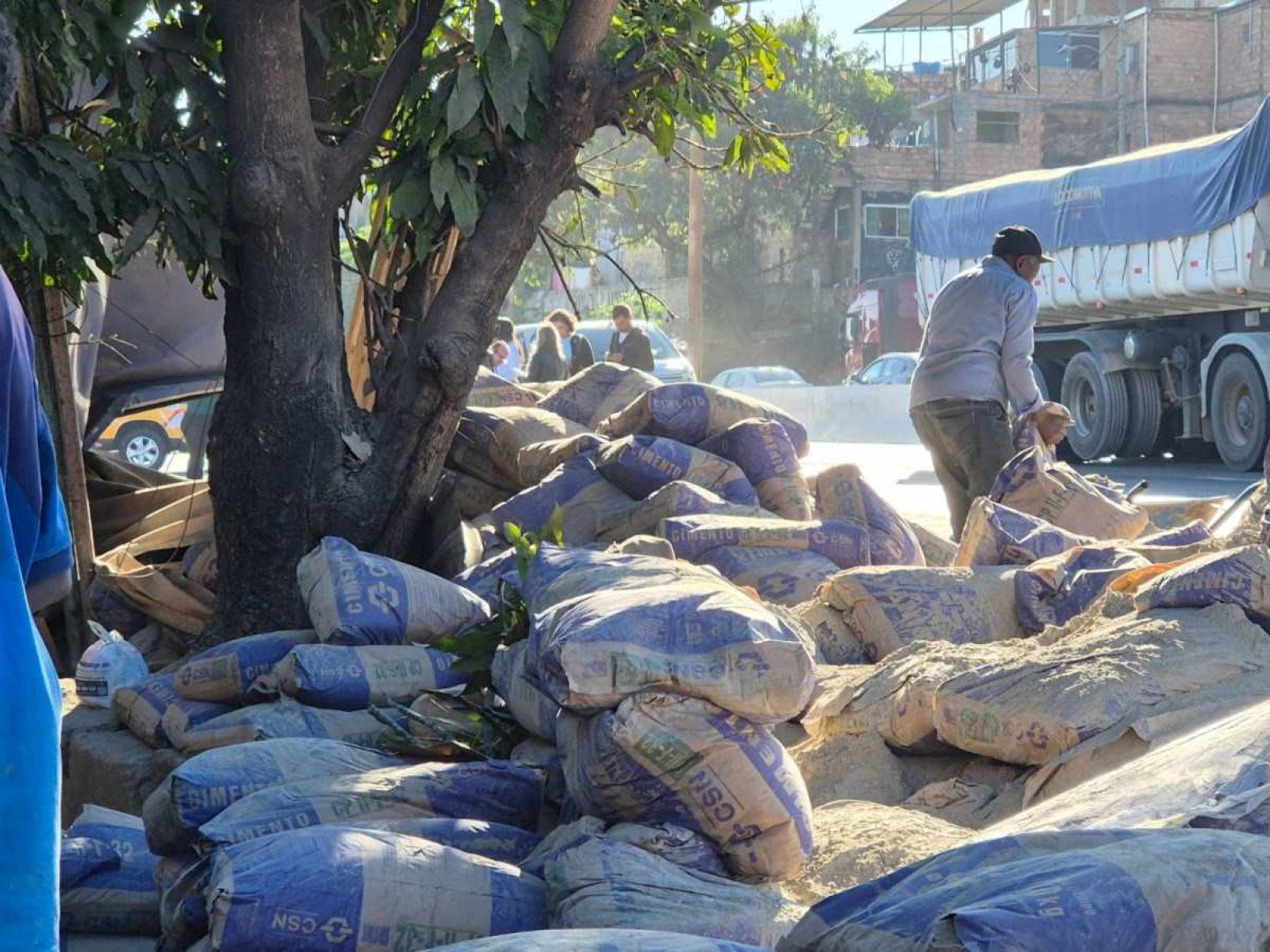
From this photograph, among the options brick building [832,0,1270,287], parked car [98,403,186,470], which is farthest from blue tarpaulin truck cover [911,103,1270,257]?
brick building [832,0,1270,287]

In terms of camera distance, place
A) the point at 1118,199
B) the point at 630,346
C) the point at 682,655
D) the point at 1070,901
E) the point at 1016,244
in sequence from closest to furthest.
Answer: the point at 1070,901 < the point at 682,655 < the point at 1016,244 < the point at 630,346 < the point at 1118,199

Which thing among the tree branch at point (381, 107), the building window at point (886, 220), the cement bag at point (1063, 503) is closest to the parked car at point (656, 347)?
the cement bag at point (1063, 503)

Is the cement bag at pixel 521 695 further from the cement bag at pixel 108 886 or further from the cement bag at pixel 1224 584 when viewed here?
the cement bag at pixel 1224 584

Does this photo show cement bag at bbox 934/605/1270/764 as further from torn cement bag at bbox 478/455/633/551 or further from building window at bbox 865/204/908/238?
building window at bbox 865/204/908/238

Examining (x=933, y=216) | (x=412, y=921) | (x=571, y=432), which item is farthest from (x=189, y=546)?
(x=933, y=216)

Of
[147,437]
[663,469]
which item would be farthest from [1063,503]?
[147,437]

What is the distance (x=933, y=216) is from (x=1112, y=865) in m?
18.9

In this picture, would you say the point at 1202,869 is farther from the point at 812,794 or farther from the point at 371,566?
the point at 371,566

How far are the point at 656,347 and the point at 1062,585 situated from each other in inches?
646

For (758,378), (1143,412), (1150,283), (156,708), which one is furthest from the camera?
(758,378)

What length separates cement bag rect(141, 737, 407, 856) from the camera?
122 inches

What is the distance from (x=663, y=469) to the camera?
594 cm

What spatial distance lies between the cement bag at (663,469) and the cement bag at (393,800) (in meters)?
2.69

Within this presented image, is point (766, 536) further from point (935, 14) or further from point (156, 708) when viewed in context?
point (935, 14)
